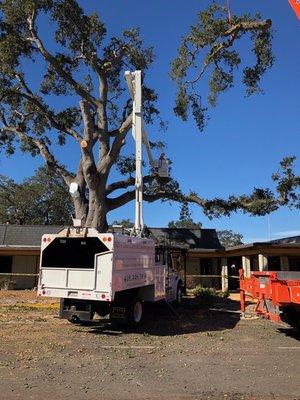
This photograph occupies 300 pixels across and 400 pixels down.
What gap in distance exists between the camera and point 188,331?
466 inches

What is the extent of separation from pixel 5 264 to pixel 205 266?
1449 cm

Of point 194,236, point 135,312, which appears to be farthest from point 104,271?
point 194,236

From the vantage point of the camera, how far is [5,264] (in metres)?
31.1

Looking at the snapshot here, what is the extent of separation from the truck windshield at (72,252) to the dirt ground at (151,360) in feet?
5.72

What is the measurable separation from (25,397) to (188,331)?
256 inches

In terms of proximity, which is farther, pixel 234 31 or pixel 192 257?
pixel 192 257

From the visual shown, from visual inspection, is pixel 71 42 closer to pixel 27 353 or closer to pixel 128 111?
pixel 128 111

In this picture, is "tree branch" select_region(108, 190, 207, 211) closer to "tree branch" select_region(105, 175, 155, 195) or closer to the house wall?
"tree branch" select_region(105, 175, 155, 195)

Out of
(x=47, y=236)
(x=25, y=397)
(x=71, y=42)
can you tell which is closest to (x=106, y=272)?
(x=47, y=236)

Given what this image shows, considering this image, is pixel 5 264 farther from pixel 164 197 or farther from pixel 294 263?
pixel 294 263

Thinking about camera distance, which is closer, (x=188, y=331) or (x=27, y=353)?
(x=27, y=353)

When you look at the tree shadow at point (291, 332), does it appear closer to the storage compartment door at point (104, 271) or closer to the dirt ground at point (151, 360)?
the dirt ground at point (151, 360)

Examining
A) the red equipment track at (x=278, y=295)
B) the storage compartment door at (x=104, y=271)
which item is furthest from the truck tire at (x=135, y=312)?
the red equipment track at (x=278, y=295)

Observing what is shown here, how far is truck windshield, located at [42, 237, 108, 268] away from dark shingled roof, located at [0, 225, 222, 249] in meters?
18.5
